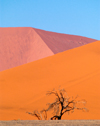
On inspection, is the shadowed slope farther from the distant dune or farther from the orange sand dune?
the orange sand dune

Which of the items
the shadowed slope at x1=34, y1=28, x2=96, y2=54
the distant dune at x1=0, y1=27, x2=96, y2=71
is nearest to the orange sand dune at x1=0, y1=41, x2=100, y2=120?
the distant dune at x1=0, y1=27, x2=96, y2=71

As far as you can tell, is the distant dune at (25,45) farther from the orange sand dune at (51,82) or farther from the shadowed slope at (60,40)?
the orange sand dune at (51,82)

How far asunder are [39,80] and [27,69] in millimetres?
3332

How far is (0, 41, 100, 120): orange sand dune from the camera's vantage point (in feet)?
56.1

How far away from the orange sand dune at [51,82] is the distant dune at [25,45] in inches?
875

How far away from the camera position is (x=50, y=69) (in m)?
25.3

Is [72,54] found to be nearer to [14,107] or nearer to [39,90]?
[39,90]


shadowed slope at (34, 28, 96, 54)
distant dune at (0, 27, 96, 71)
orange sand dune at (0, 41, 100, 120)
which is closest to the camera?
orange sand dune at (0, 41, 100, 120)

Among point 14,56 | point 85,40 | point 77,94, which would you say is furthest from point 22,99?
point 85,40

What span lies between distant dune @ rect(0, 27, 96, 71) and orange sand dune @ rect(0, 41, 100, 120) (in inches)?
875

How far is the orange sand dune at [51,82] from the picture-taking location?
1711 centimetres

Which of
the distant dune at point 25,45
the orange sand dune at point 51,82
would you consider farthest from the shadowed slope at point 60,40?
the orange sand dune at point 51,82

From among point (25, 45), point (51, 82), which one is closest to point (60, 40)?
point (25, 45)

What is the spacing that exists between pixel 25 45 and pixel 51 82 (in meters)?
35.0
